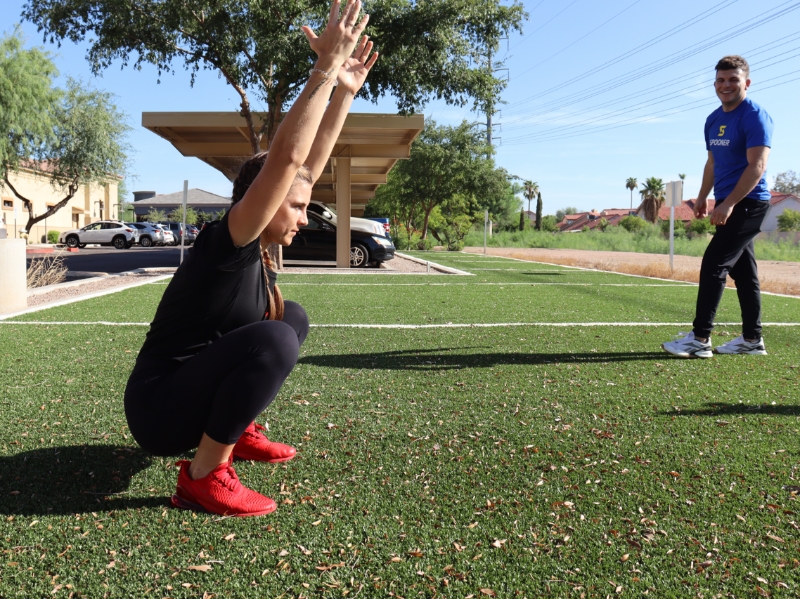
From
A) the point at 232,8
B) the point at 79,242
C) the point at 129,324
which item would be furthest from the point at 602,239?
the point at 129,324

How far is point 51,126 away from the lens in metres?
33.7

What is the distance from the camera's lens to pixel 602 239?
2179 inches

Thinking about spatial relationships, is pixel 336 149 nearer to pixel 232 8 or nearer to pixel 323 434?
pixel 232 8

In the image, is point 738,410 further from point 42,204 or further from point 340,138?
point 42,204

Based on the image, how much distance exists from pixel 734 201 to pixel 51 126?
35531mm

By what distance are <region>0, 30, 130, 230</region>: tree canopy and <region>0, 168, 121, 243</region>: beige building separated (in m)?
0.77

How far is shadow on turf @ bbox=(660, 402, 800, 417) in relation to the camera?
12.3 feet

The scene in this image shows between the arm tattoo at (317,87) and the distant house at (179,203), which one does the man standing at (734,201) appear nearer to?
the arm tattoo at (317,87)

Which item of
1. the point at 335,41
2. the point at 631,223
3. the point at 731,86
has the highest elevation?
the point at 631,223

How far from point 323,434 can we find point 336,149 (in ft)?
55.3

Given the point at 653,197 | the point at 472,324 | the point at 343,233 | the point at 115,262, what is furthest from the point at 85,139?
the point at 653,197

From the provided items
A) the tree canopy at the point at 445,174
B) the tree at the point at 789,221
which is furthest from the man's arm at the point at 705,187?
the tree at the point at 789,221

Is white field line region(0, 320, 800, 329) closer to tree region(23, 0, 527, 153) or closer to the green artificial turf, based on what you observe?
the green artificial turf

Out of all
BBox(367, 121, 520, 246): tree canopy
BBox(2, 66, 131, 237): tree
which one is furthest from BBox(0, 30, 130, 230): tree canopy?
BBox(367, 121, 520, 246): tree canopy
